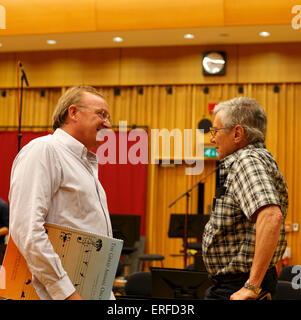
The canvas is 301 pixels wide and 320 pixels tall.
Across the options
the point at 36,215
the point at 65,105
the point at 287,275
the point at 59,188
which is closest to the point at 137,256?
the point at 287,275

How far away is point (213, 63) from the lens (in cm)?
895

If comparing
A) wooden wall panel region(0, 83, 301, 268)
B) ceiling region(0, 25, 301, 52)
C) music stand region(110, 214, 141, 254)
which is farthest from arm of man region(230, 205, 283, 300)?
wooden wall panel region(0, 83, 301, 268)

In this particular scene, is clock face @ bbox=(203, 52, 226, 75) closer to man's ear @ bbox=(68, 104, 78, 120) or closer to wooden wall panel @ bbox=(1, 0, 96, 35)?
wooden wall panel @ bbox=(1, 0, 96, 35)

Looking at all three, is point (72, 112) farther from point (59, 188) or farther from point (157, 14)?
point (157, 14)

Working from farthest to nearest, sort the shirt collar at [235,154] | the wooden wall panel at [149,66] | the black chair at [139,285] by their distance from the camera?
the wooden wall panel at [149,66], the black chair at [139,285], the shirt collar at [235,154]

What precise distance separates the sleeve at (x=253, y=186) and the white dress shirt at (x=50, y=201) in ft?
1.95

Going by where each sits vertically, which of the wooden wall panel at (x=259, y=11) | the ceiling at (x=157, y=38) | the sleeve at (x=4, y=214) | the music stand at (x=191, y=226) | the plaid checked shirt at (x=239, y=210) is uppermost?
the wooden wall panel at (x=259, y=11)

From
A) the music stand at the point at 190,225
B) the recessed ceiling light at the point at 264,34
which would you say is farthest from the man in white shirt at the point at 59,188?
the recessed ceiling light at the point at 264,34

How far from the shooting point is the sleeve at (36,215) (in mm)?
1763

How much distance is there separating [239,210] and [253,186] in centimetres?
15

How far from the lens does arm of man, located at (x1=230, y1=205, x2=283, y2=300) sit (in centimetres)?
206

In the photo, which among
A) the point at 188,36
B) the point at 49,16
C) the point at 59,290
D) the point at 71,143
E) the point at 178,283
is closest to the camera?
the point at 59,290

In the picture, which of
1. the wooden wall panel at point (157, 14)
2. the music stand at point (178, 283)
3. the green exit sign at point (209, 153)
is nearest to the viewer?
the music stand at point (178, 283)

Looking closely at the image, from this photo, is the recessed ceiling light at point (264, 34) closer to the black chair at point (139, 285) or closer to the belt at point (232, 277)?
the black chair at point (139, 285)
